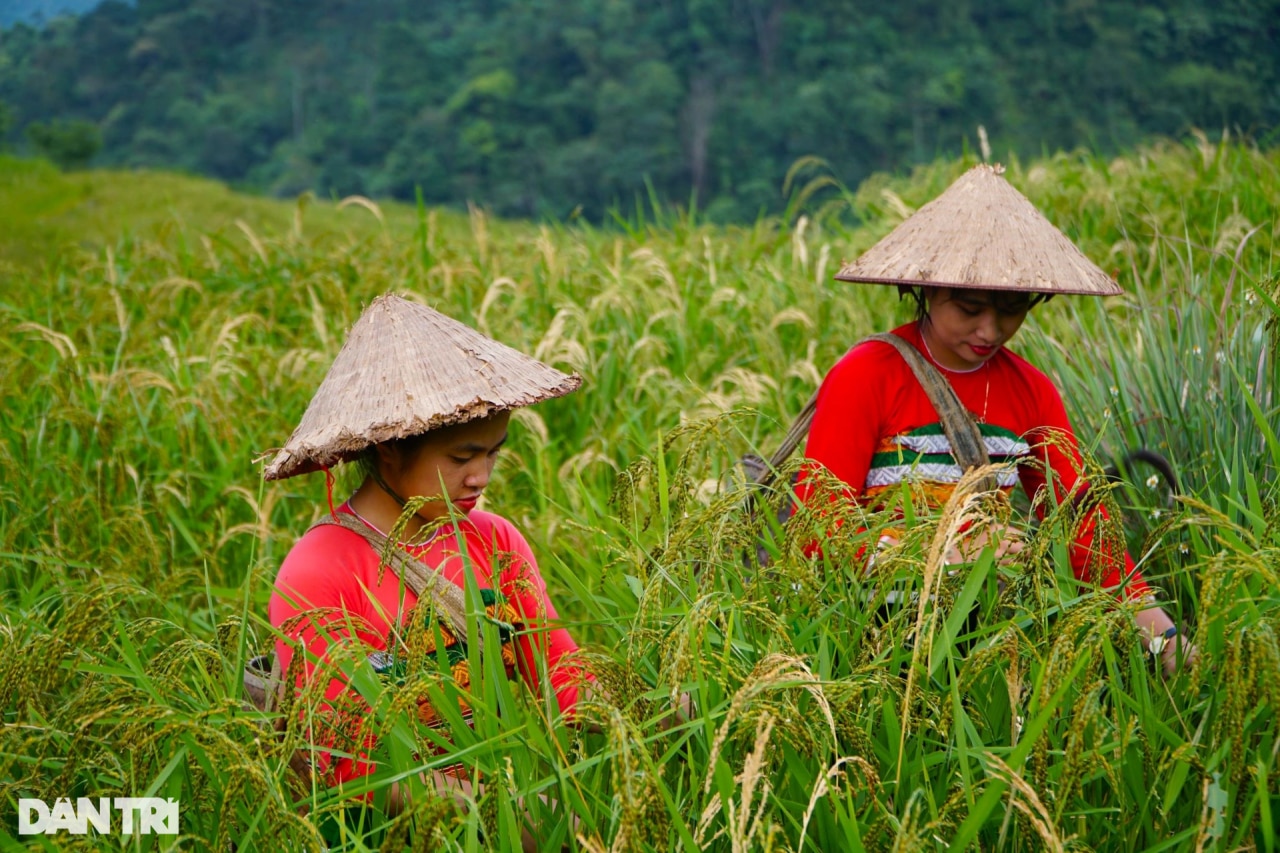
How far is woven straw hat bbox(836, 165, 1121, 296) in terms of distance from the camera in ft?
8.04

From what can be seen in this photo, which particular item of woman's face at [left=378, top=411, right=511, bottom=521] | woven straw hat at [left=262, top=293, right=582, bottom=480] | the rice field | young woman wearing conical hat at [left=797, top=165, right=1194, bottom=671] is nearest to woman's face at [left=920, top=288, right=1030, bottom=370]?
young woman wearing conical hat at [left=797, top=165, right=1194, bottom=671]

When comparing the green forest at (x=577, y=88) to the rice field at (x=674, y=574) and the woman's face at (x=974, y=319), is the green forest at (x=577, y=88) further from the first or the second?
the woman's face at (x=974, y=319)

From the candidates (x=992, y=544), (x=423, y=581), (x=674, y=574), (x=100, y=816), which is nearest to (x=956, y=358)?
(x=992, y=544)

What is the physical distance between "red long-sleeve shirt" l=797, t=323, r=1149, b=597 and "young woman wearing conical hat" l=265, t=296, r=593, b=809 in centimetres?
58

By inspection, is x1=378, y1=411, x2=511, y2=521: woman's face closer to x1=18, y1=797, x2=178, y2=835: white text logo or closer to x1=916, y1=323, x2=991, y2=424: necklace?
x1=18, y1=797, x2=178, y2=835: white text logo

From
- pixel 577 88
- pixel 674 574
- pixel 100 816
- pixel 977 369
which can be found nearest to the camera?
pixel 100 816

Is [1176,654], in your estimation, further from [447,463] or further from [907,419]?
[447,463]

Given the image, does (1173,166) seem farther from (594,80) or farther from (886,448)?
(594,80)

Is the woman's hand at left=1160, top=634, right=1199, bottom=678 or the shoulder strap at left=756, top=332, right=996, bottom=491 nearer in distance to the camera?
the woman's hand at left=1160, top=634, right=1199, bottom=678

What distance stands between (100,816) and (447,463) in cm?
74

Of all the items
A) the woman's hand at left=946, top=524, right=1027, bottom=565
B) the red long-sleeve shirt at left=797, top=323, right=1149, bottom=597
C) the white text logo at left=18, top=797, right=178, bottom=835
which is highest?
the red long-sleeve shirt at left=797, top=323, right=1149, bottom=597

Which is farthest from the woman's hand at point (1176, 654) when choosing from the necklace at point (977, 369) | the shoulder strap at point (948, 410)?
the necklace at point (977, 369)

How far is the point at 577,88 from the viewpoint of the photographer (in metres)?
42.3

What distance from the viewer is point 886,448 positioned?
2.52 m
